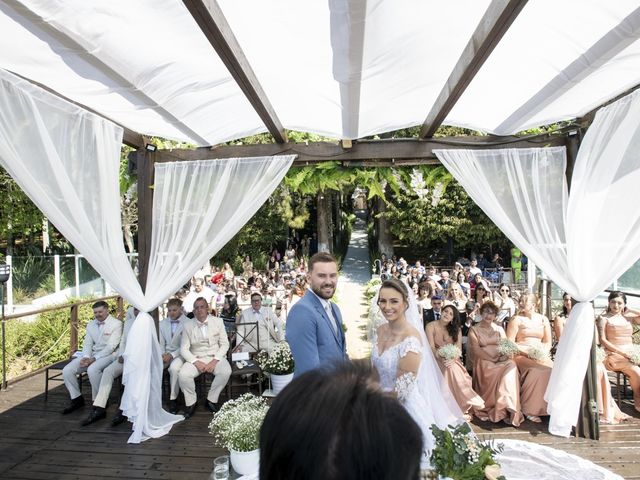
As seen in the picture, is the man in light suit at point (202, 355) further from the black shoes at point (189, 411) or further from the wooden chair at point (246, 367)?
the wooden chair at point (246, 367)

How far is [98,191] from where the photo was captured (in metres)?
3.73

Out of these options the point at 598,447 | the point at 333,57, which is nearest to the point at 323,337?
the point at 333,57

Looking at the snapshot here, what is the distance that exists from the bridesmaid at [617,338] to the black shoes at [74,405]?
6.04 metres

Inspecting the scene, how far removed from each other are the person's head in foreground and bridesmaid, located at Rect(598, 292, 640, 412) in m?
5.24

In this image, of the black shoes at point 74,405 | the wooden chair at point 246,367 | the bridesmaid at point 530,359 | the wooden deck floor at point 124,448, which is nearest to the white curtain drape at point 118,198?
the wooden deck floor at point 124,448

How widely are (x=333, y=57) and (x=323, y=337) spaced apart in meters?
1.65

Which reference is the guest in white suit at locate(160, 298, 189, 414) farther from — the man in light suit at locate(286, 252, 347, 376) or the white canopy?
the man in light suit at locate(286, 252, 347, 376)

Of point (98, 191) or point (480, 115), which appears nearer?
point (98, 191)

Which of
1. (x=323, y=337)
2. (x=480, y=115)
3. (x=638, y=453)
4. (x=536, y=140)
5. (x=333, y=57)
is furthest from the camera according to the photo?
(x=536, y=140)

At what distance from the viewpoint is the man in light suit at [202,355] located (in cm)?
475

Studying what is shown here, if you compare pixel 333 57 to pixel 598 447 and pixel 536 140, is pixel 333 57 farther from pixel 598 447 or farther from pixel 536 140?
pixel 598 447

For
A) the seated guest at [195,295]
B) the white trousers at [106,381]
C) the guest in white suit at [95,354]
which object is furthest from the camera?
the seated guest at [195,295]

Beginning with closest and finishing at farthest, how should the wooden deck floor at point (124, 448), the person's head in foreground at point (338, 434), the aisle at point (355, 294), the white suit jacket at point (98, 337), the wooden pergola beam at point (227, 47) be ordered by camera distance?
the person's head in foreground at point (338, 434), the wooden pergola beam at point (227, 47), the wooden deck floor at point (124, 448), the white suit jacket at point (98, 337), the aisle at point (355, 294)

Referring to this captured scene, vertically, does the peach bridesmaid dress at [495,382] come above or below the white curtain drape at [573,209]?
below
